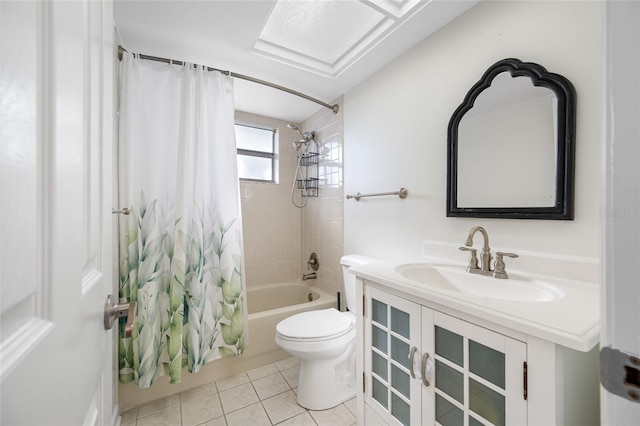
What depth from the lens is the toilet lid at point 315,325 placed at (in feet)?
5.07

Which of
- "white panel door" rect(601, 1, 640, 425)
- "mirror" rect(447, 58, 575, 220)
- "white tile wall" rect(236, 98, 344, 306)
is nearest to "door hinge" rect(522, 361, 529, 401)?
"white panel door" rect(601, 1, 640, 425)

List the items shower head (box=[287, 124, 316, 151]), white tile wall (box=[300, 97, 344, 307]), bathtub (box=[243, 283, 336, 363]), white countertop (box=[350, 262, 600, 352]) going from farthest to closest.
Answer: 1. shower head (box=[287, 124, 316, 151])
2. white tile wall (box=[300, 97, 344, 307])
3. bathtub (box=[243, 283, 336, 363])
4. white countertop (box=[350, 262, 600, 352])

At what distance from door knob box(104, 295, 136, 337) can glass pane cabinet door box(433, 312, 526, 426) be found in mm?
935

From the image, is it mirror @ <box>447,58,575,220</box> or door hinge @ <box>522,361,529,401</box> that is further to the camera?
mirror @ <box>447,58,575,220</box>

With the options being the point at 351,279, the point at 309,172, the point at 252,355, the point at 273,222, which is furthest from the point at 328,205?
the point at 252,355

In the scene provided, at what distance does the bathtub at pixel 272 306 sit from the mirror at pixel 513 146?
1.40 metres

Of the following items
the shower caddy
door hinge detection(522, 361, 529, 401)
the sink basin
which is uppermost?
the shower caddy

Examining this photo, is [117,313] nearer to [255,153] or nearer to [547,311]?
[547,311]

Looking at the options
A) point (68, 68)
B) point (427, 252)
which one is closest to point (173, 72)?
point (68, 68)

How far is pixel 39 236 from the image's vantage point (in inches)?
12.1

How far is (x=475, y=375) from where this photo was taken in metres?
0.82

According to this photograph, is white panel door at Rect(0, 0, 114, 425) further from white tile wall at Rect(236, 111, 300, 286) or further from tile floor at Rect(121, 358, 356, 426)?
white tile wall at Rect(236, 111, 300, 286)

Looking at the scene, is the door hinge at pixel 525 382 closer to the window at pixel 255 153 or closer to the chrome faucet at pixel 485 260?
the chrome faucet at pixel 485 260

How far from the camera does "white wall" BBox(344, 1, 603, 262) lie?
999 millimetres
